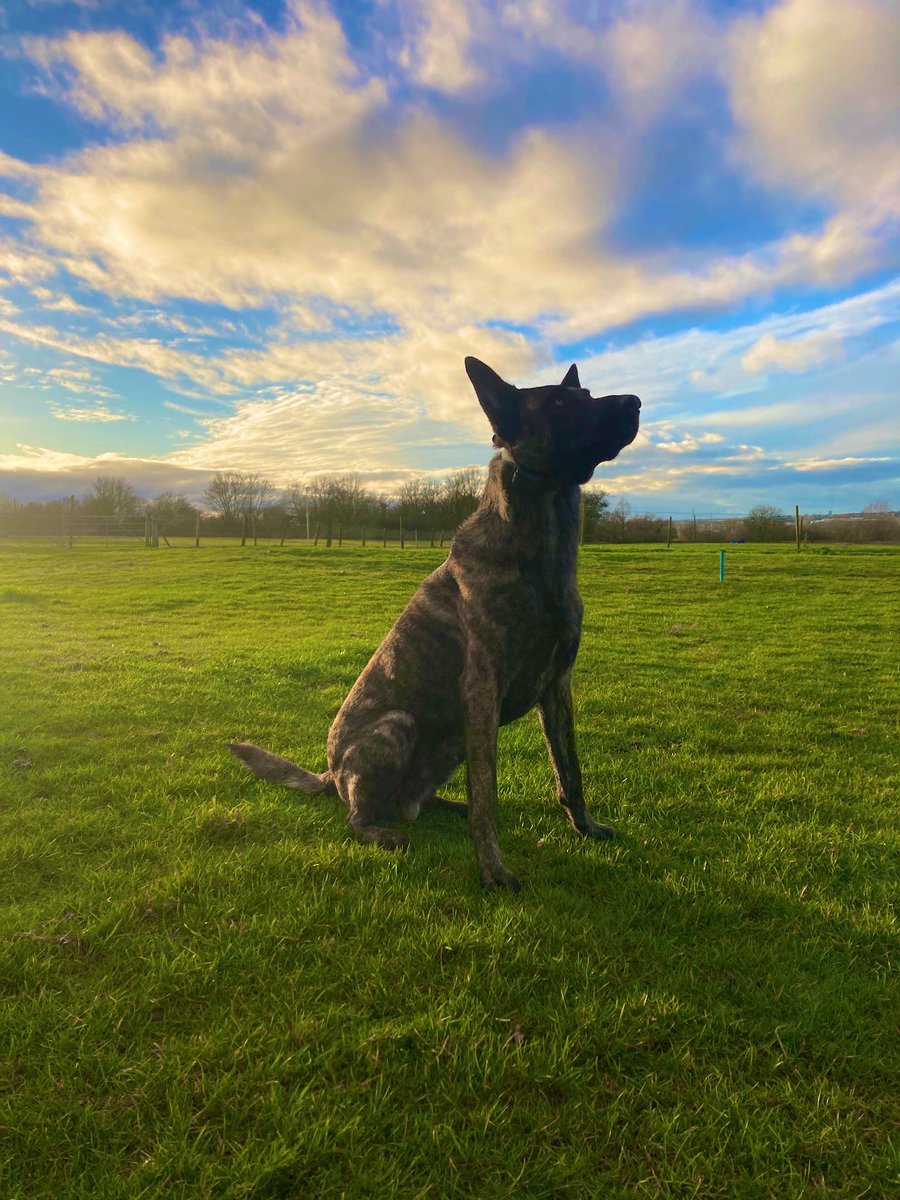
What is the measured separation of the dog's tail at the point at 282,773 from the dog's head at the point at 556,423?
10.3 ft

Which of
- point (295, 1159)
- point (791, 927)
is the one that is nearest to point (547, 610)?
point (791, 927)

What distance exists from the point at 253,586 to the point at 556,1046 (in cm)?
2405

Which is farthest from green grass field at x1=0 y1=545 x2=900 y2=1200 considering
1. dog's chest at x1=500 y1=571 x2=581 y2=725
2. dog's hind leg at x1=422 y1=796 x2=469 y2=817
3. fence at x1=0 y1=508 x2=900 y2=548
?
fence at x1=0 y1=508 x2=900 y2=548

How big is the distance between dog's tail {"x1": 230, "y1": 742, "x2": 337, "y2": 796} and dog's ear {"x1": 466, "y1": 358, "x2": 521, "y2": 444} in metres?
3.18

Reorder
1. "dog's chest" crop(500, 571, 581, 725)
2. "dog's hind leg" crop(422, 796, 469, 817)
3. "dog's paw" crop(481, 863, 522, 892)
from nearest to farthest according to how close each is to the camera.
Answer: "dog's paw" crop(481, 863, 522, 892), "dog's chest" crop(500, 571, 581, 725), "dog's hind leg" crop(422, 796, 469, 817)

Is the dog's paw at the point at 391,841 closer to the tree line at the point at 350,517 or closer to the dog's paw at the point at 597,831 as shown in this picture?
the dog's paw at the point at 597,831

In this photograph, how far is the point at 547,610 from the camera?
14.4ft

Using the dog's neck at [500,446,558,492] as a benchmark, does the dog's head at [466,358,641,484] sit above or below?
above

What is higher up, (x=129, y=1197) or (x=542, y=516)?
(x=542, y=516)

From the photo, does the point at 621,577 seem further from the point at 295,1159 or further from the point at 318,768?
the point at 295,1159

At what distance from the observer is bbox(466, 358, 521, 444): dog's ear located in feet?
13.8

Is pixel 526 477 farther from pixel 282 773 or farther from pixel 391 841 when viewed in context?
pixel 282 773

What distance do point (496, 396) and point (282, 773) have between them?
3770mm

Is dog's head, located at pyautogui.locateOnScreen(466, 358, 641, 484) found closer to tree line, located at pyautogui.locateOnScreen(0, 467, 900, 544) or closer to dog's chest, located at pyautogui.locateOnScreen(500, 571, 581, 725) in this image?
dog's chest, located at pyautogui.locateOnScreen(500, 571, 581, 725)
